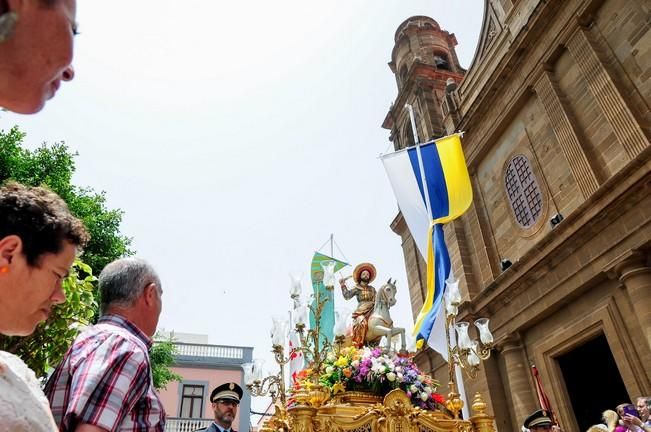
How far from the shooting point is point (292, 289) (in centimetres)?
704

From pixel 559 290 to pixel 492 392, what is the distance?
3669 mm

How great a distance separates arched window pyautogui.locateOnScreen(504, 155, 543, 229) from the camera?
13.0 meters

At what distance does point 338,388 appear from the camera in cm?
584

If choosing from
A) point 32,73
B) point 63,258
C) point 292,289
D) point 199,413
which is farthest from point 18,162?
point 199,413

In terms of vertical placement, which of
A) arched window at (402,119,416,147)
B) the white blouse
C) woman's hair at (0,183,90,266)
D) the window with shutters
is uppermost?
arched window at (402,119,416,147)

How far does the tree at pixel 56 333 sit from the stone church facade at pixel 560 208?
9.58m

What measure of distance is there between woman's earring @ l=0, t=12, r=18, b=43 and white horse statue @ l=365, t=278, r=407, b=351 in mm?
7810

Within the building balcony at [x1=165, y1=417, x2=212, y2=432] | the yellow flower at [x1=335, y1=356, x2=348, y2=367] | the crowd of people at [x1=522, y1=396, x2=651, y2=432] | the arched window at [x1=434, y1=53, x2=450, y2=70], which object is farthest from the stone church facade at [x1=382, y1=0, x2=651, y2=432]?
the building balcony at [x1=165, y1=417, x2=212, y2=432]

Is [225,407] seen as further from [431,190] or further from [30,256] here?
[431,190]

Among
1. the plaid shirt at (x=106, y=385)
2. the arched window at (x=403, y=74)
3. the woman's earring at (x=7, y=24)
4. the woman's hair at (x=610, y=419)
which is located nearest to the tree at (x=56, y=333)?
the plaid shirt at (x=106, y=385)

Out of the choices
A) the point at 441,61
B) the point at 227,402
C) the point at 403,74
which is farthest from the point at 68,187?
the point at 441,61

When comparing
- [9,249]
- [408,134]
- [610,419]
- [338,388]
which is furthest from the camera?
[408,134]

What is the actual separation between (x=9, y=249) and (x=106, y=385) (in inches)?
24.6

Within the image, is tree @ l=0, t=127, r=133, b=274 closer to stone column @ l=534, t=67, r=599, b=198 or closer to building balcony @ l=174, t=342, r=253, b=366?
stone column @ l=534, t=67, r=599, b=198
